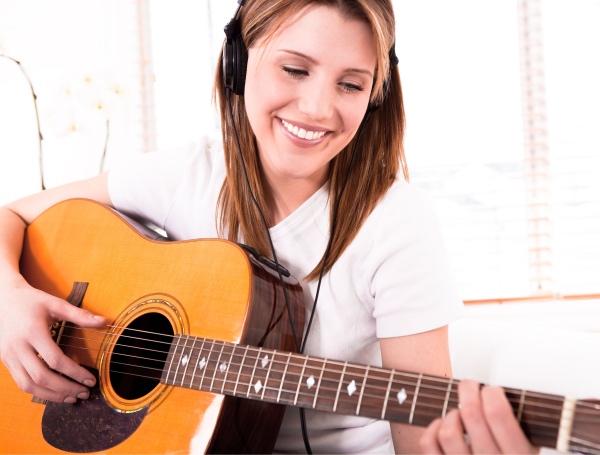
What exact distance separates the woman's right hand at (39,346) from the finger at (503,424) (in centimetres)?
62

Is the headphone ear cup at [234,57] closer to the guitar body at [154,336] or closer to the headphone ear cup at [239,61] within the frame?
the headphone ear cup at [239,61]

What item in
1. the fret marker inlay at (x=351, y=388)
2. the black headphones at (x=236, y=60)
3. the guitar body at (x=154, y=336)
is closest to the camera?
the fret marker inlay at (x=351, y=388)

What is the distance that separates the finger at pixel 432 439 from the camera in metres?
0.69

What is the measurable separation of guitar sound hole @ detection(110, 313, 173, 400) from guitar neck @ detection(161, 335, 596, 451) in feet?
0.28

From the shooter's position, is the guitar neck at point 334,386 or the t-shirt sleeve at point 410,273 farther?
the t-shirt sleeve at point 410,273

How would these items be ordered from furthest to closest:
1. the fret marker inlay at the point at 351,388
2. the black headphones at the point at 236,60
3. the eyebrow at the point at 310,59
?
the black headphones at the point at 236,60 < the eyebrow at the point at 310,59 < the fret marker inlay at the point at 351,388

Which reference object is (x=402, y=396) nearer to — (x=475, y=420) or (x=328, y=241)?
(x=475, y=420)

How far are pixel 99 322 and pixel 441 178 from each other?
167 cm

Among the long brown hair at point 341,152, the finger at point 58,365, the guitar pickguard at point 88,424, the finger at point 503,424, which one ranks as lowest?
the guitar pickguard at point 88,424

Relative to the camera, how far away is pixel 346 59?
989 mm

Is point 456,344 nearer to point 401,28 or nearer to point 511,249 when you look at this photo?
point 511,249

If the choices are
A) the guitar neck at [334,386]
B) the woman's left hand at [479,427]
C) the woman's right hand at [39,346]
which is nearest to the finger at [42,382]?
the woman's right hand at [39,346]

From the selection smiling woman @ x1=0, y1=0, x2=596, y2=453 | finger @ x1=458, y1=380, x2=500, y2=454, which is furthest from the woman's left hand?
smiling woman @ x1=0, y1=0, x2=596, y2=453

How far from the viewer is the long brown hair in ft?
3.33
